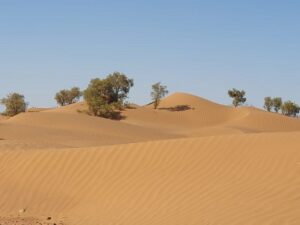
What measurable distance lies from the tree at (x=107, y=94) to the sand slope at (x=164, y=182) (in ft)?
96.1

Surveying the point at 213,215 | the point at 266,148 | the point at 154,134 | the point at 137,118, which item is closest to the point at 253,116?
the point at 137,118

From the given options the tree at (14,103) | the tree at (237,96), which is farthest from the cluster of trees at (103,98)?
the tree at (237,96)

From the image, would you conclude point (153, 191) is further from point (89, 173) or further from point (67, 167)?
point (67, 167)

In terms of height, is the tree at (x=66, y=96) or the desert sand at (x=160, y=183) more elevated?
the tree at (x=66, y=96)

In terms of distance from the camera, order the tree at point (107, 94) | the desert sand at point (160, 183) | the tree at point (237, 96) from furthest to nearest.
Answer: the tree at point (237, 96)
the tree at point (107, 94)
the desert sand at point (160, 183)

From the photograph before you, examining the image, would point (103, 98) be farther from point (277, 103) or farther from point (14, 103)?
point (277, 103)

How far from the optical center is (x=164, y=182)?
945 centimetres

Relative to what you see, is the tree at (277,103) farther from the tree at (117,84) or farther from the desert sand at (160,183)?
the desert sand at (160,183)

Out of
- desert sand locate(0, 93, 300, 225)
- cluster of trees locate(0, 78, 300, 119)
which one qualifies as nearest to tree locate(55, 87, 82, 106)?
cluster of trees locate(0, 78, 300, 119)

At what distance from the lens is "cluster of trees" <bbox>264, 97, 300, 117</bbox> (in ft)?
211

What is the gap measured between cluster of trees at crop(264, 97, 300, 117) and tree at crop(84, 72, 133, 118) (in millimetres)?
28126

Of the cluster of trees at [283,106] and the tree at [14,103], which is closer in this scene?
the tree at [14,103]

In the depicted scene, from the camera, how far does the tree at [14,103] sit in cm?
4320

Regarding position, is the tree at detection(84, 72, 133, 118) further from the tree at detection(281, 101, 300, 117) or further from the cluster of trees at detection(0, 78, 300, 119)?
the tree at detection(281, 101, 300, 117)
